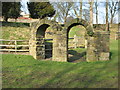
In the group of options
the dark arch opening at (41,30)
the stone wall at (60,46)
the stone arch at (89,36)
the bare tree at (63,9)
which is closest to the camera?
the stone arch at (89,36)

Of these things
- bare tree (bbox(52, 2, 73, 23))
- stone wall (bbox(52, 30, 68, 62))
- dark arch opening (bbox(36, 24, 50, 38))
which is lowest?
stone wall (bbox(52, 30, 68, 62))

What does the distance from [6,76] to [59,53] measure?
15.5ft

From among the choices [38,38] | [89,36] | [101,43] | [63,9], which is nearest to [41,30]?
[38,38]

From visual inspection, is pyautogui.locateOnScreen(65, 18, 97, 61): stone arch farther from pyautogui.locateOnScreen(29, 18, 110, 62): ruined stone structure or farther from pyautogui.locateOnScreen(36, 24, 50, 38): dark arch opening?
pyautogui.locateOnScreen(36, 24, 50, 38): dark arch opening

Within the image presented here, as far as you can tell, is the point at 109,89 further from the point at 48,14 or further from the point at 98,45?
the point at 48,14

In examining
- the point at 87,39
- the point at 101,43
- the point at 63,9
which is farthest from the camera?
the point at 63,9

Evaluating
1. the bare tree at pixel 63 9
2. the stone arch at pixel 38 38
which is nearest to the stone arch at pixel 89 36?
the stone arch at pixel 38 38

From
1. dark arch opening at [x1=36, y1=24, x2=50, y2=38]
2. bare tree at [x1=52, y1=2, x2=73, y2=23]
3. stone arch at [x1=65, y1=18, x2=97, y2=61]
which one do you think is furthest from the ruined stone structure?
bare tree at [x1=52, y1=2, x2=73, y2=23]

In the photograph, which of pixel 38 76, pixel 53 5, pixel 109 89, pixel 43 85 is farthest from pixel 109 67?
pixel 53 5

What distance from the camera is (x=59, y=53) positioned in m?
11.7

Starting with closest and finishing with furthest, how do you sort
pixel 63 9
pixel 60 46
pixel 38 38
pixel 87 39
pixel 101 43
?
1. pixel 101 43
2. pixel 87 39
3. pixel 60 46
4. pixel 38 38
5. pixel 63 9

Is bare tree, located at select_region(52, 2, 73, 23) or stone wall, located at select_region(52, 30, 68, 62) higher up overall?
bare tree, located at select_region(52, 2, 73, 23)

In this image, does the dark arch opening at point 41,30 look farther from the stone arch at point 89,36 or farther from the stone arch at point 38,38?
the stone arch at point 89,36

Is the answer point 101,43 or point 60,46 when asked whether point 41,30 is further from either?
point 101,43
